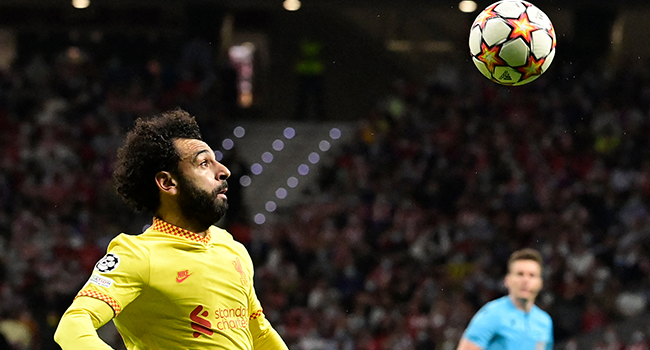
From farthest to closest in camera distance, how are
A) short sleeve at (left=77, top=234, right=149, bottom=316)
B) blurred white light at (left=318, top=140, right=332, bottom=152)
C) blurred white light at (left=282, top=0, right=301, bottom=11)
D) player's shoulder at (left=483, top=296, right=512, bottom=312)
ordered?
blurred white light at (left=318, top=140, right=332, bottom=152)
blurred white light at (left=282, top=0, right=301, bottom=11)
player's shoulder at (left=483, top=296, right=512, bottom=312)
short sleeve at (left=77, top=234, right=149, bottom=316)

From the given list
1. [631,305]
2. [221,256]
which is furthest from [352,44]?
[221,256]

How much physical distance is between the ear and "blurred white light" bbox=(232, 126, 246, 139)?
48.4ft

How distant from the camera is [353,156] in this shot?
16609 mm

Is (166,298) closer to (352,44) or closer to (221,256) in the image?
(221,256)

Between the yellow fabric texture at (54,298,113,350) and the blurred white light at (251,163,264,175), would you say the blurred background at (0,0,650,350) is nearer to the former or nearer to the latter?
the blurred white light at (251,163,264,175)

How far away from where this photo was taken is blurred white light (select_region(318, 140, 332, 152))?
18.0 metres

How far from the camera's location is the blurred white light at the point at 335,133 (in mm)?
18297

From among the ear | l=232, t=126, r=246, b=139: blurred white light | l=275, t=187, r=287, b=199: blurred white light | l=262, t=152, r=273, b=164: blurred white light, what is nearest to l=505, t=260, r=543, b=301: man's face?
the ear

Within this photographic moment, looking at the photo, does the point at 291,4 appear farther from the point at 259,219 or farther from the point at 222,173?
the point at 222,173

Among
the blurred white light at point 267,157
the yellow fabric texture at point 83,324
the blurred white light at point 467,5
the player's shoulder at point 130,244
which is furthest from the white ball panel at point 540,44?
the blurred white light at point 267,157

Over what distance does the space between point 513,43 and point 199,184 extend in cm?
247

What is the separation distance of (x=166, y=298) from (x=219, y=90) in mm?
15066

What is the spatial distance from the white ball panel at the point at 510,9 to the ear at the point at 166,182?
2613 millimetres

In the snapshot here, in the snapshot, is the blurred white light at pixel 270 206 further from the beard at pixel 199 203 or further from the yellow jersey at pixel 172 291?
the beard at pixel 199 203
